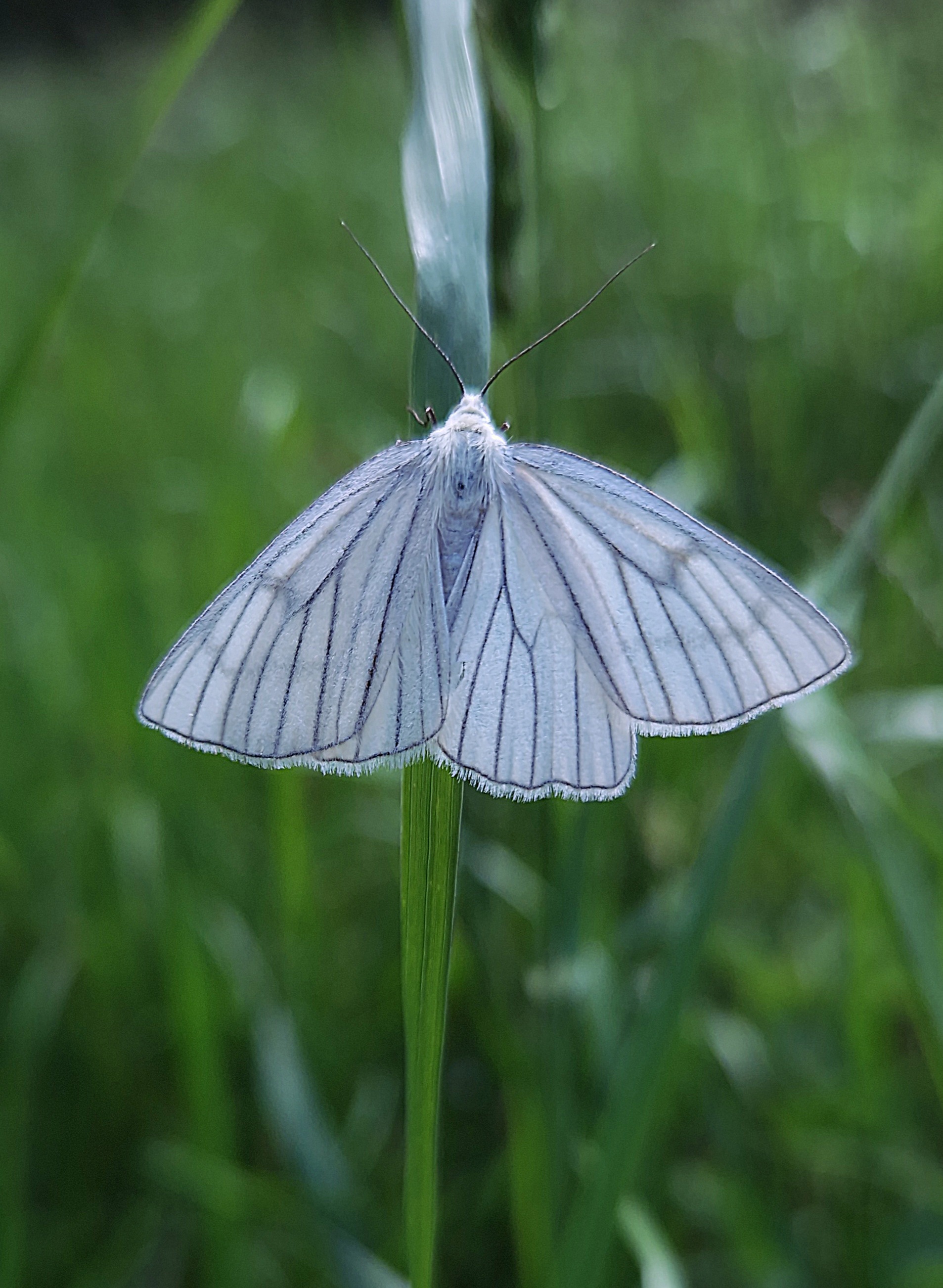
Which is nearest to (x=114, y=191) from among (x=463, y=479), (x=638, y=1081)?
(x=463, y=479)

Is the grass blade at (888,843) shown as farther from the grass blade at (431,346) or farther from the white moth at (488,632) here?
the grass blade at (431,346)

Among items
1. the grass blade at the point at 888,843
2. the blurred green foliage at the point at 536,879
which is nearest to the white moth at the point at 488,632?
the blurred green foliage at the point at 536,879

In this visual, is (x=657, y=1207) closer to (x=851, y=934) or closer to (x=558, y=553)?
(x=851, y=934)

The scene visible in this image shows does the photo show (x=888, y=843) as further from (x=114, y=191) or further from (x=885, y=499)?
(x=114, y=191)

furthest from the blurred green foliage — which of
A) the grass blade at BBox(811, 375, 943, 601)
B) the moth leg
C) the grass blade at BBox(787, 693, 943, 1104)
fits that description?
the moth leg

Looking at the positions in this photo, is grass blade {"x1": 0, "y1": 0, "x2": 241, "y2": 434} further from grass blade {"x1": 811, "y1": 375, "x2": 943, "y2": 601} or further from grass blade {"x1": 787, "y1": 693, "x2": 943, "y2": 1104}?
grass blade {"x1": 787, "y1": 693, "x2": 943, "y2": 1104}

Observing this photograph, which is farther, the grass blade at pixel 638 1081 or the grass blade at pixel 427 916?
the grass blade at pixel 638 1081
